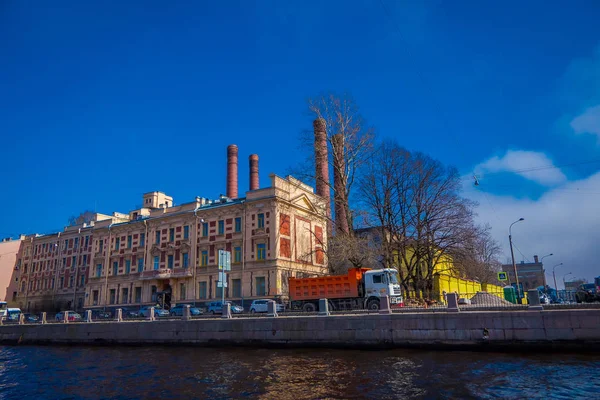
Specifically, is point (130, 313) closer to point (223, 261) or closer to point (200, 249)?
point (200, 249)

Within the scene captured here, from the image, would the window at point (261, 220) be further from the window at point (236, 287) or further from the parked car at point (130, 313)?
the parked car at point (130, 313)

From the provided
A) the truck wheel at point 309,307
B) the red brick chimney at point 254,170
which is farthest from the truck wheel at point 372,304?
the red brick chimney at point 254,170

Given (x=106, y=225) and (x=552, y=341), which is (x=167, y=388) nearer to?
(x=552, y=341)

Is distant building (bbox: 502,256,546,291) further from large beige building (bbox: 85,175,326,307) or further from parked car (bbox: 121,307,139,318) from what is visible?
parked car (bbox: 121,307,139,318)

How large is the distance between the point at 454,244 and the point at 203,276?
25902 mm

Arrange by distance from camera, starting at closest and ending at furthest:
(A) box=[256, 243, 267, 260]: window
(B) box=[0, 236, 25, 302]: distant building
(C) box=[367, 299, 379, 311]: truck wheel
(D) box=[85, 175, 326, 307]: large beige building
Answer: (C) box=[367, 299, 379, 311]: truck wheel, (D) box=[85, 175, 326, 307]: large beige building, (A) box=[256, 243, 267, 260]: window, (B) box=[0, 236, 25, 302]: distant building

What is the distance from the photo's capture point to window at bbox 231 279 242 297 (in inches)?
1684

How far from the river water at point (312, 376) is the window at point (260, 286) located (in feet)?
66.0

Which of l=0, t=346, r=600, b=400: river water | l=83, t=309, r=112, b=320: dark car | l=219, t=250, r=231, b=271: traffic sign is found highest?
l=219, t=250, r=231, b=271: traffic sign

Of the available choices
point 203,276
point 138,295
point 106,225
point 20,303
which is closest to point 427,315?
point 203,276

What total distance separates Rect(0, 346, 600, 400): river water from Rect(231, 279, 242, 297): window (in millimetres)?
21502

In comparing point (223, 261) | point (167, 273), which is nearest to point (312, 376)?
point (223, 261)

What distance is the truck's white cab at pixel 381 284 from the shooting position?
90.4 ft

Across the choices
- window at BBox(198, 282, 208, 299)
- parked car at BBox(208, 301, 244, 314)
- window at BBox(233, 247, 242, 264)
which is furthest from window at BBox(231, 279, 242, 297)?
parked car at BBox(208, 301, 244, 314)
